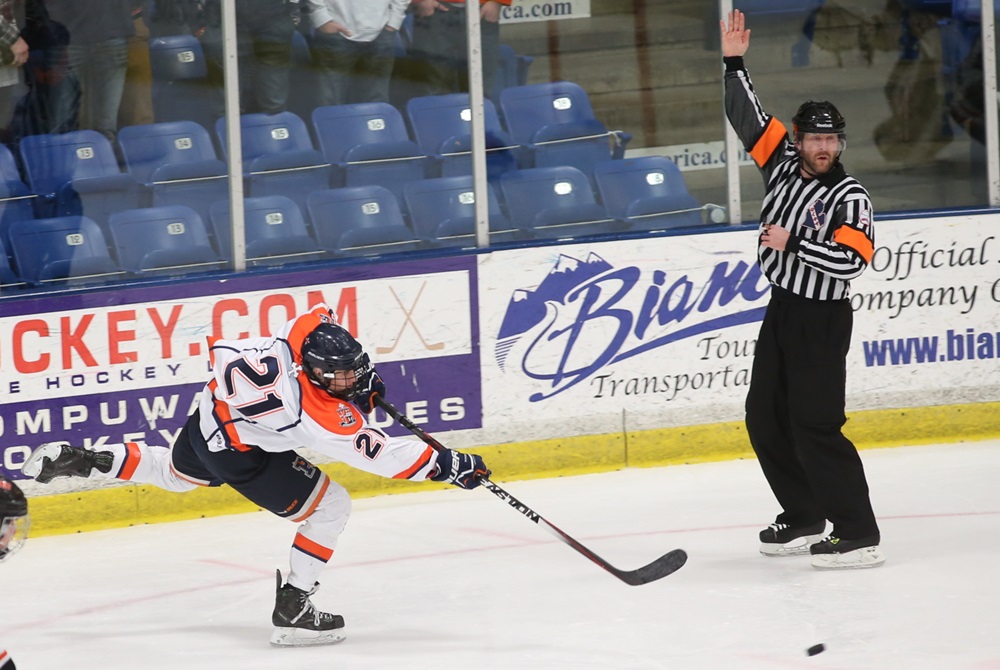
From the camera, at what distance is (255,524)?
5.38m

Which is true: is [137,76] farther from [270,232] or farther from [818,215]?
[818,215]

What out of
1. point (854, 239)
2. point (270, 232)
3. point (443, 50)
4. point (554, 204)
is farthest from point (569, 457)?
point (854, 239)

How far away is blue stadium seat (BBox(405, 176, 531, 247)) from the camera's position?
19.5 feet

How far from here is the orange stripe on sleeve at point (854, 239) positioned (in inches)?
170

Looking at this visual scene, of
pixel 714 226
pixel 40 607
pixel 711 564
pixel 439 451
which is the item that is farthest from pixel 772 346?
pixel 40 607

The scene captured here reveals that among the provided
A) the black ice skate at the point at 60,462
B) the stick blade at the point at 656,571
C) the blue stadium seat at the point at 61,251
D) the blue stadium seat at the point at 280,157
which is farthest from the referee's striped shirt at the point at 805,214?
the blue stadium seat at the point at 61,251

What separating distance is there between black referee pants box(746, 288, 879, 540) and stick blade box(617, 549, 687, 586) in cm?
52

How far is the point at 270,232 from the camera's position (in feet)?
18.7

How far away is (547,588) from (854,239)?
4.58 feet

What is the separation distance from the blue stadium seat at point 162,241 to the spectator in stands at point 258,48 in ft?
1.45

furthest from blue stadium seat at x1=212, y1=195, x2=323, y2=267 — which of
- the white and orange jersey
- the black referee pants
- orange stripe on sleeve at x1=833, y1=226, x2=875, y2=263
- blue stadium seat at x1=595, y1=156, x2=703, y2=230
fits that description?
orange stripe on sleeve at x1=833, y1=226, x2=875, y2=263

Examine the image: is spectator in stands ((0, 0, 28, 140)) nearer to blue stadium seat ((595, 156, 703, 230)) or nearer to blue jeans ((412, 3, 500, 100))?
blue jeans ((412, 3, 500, 100))

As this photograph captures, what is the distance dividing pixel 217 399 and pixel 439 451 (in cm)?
62

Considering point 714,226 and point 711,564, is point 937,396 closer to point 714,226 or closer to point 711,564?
point 714,226
